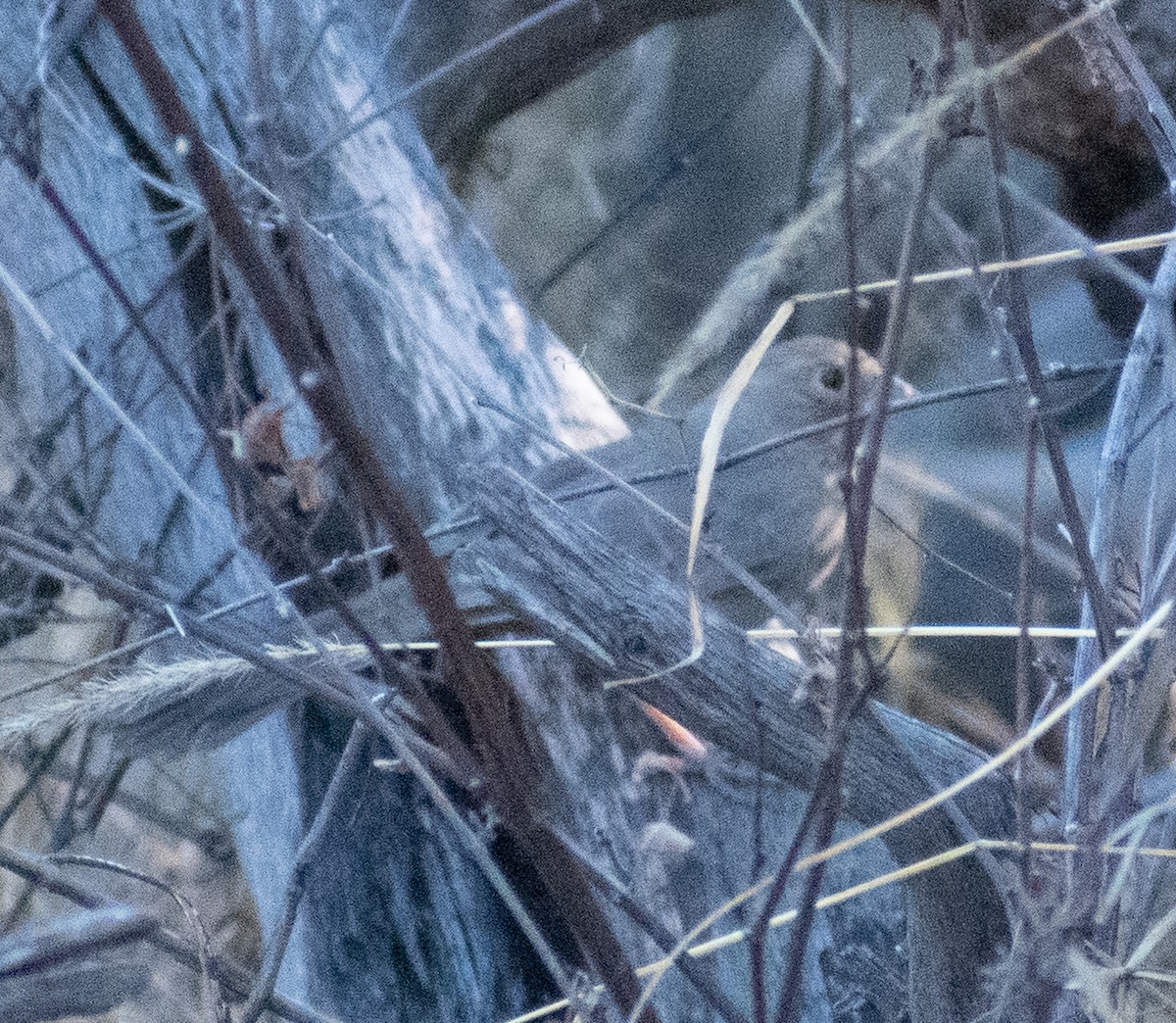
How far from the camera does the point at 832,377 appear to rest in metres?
2.95

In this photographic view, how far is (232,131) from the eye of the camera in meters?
2.25

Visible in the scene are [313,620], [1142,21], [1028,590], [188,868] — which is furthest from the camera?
[188,868]

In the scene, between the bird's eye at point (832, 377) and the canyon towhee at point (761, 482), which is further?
the bird's eye at point (832, 377)

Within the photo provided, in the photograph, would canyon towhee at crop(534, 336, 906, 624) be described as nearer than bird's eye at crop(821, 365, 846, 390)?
A: Yes

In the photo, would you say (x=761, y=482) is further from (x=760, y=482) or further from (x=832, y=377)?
(x=832, y=377)

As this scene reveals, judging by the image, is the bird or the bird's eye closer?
the bird

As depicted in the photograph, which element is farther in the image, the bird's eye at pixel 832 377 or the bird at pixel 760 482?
the bird's eye at pixel 832 377

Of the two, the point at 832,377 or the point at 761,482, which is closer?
the point at 761,482

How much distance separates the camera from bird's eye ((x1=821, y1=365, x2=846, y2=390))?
2926mm

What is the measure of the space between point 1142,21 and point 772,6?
1953mm

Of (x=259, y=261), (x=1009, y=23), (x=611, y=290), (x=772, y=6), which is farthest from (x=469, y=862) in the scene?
(x=772, y=6)

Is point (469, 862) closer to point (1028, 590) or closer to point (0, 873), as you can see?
point (1028, 590)

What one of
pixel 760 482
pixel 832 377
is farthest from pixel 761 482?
pixel 832 377

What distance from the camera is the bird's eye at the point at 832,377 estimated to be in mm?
2926
